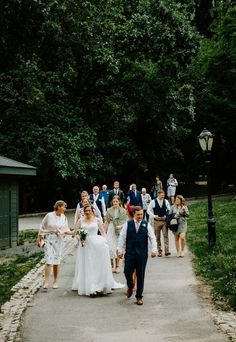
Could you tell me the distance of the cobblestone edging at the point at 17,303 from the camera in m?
8.38

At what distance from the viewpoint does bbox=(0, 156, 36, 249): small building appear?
20125 mm

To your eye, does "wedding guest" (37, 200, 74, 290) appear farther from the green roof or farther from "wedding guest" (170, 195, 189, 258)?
the green roof

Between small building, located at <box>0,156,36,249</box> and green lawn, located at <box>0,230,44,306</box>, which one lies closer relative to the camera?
green lawn, located at <box>0,230,44,306</box>

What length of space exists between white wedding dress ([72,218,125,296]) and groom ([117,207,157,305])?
76 centimetres

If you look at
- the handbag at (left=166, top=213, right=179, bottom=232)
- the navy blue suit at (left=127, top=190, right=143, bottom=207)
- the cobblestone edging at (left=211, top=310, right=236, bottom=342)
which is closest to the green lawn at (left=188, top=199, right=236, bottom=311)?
the cobblestone edging at (left=211, top=310, right=236, bottom=342)

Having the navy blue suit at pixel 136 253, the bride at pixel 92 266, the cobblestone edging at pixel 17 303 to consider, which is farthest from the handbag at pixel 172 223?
the navy blue suit at pixel 136 253

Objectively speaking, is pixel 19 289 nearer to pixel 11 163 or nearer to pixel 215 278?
pixel 215 278

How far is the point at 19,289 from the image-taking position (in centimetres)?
1199

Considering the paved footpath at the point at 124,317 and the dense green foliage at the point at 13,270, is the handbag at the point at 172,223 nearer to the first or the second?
the paved footpath at the point at 124,317

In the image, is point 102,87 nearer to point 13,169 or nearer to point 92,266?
point 13,169

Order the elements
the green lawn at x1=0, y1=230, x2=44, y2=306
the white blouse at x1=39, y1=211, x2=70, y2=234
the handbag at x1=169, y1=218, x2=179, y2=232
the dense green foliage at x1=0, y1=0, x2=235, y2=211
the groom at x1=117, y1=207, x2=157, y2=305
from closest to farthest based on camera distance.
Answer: the groom at x1=117, y1=207, x2=157, y2=305 → the green lawn at x1=0, y1=230, x2=44, y2=306 → the white blouse at x1=39, y1=211, x2=70, y2=234 → the handbag at x1=169, y1=218, x2=179, y2=232 → the dense green foliage at x1=0, y1=0, x2=235, y2=211

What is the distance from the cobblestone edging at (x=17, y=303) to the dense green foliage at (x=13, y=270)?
15 centimetres

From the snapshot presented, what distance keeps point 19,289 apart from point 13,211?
951 centimetres

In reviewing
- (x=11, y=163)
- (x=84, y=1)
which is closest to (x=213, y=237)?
(x=11, y=163)
